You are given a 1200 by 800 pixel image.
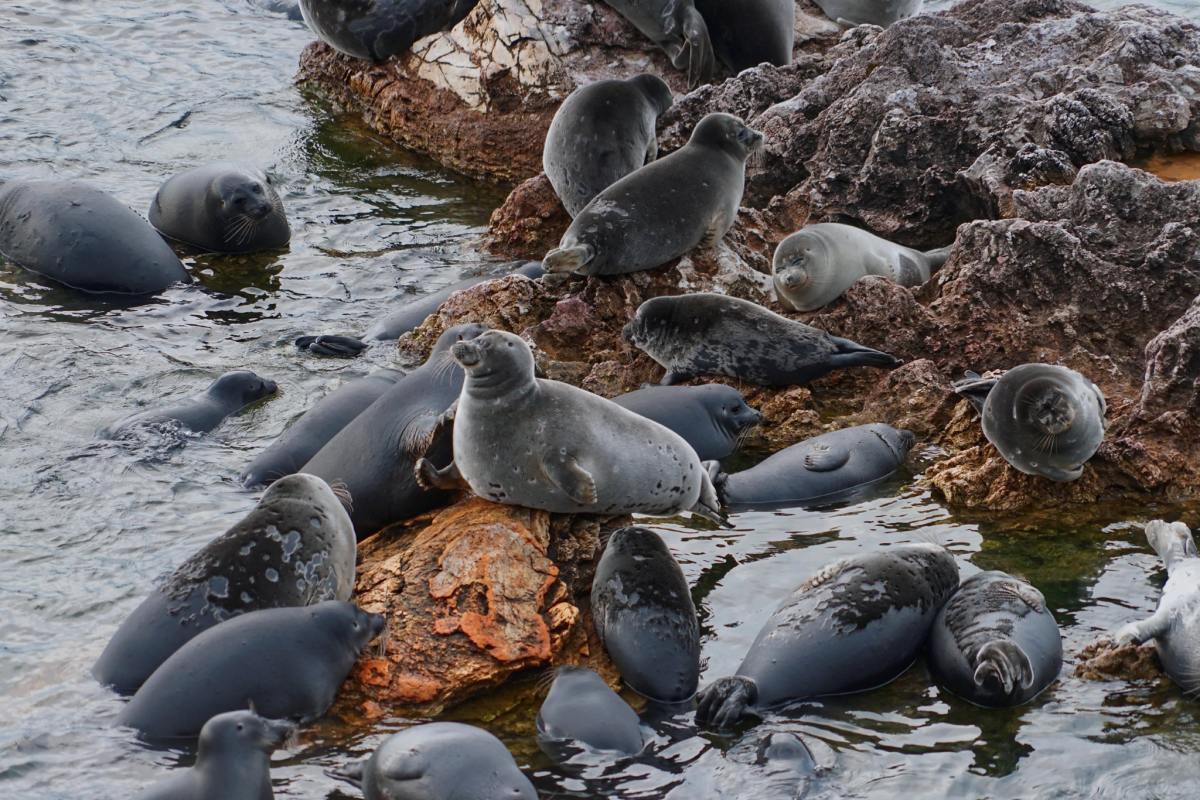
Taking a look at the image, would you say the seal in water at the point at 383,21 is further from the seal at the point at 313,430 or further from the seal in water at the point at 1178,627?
the seal in water at the point at 1178,627

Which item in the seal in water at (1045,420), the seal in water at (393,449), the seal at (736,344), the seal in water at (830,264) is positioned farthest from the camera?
the seal in water at (830,264)

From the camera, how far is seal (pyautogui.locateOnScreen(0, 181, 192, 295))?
8758 mm

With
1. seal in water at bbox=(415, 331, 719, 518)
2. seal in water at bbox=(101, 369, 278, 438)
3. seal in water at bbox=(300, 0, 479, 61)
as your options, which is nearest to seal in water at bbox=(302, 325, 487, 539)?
seal in water at bbox=(415, 331, 719, 518)

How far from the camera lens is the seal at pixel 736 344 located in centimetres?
708

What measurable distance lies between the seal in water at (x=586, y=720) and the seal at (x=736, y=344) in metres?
2.78

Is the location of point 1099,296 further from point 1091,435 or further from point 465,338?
point 465,338

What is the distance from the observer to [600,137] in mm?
8828

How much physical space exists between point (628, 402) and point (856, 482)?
106cm

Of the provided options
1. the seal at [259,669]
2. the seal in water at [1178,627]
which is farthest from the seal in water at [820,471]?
the seal at [259,669]

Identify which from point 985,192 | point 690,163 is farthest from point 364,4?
point 985,192

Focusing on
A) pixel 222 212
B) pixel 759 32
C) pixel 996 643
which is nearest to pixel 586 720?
pixel 996 643

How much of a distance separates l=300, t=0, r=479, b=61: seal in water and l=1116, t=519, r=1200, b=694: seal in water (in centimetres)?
788

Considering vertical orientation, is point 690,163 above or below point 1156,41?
below

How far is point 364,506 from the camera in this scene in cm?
569
